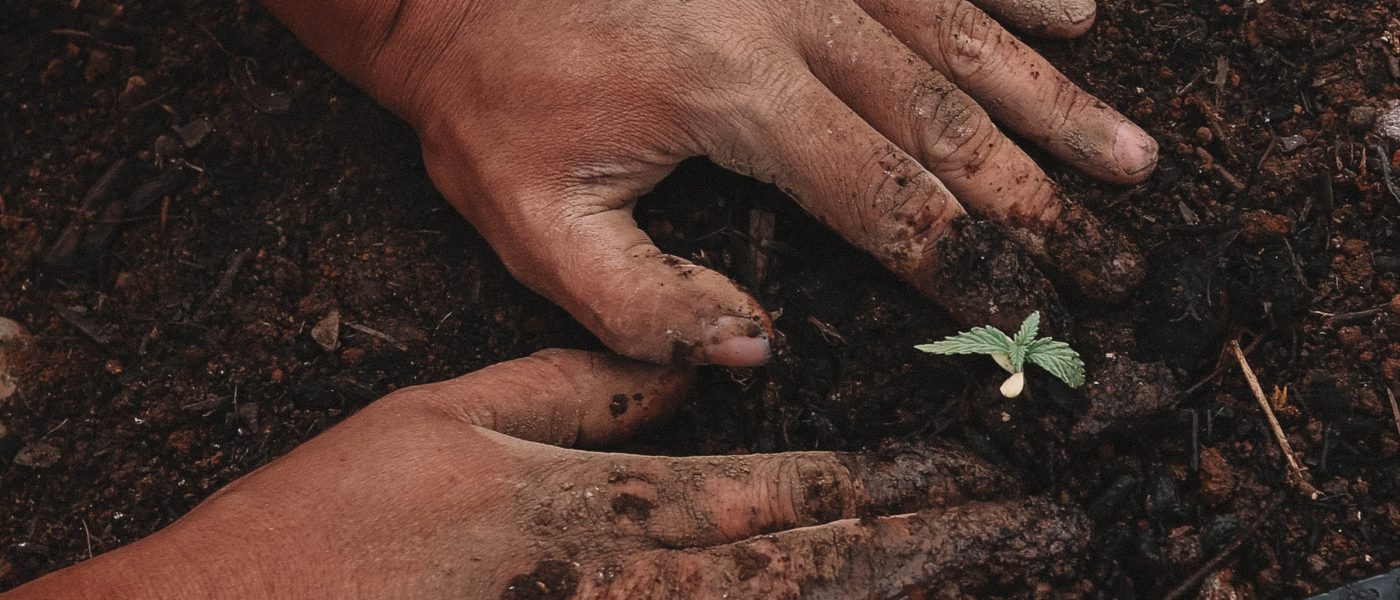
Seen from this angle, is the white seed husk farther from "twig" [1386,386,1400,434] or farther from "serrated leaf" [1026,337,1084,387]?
"twig" [1386,386,1400,434]

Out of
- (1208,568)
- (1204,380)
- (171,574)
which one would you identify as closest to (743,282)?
(1204,380)

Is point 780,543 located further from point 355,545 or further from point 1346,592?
point 1346,592

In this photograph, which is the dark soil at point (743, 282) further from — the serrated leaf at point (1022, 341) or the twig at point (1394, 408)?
the serrated leaf at point (1022, 341)

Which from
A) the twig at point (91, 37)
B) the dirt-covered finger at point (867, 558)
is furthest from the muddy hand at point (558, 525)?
the twig at point (91, 37)

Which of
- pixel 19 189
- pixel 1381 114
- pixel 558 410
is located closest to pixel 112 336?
pixel 19 189

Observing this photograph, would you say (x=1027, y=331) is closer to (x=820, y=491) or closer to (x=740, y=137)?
(x=820, y=491)

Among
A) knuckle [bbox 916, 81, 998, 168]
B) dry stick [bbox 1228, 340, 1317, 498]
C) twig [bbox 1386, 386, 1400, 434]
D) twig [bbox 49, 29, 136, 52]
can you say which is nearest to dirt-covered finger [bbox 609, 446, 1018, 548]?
dry stick [bbox 1228, 340, 1317, 498]
